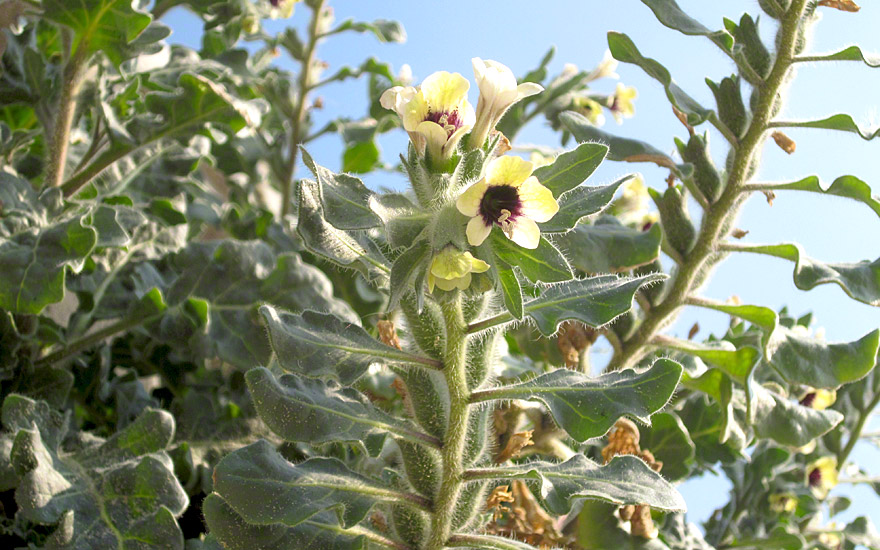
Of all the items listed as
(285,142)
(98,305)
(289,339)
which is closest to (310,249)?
(289,339)

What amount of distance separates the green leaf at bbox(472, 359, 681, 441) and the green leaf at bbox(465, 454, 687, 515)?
70 mm

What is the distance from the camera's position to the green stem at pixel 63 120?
66.7 inches

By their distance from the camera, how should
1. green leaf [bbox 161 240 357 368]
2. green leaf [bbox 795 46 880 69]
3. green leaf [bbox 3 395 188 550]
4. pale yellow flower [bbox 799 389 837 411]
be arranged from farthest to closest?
1. pale yellow flower [bbox 799 389 837 411]
2. green leaf [bbox 161 240 357 368]
3. green leaf [bbox 795 46 880 69]
4. green leaf [bbox 3 395 188 550]

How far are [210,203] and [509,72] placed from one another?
149 centimetres

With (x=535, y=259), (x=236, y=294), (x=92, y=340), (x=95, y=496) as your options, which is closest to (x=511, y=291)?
(x=535, y=259)

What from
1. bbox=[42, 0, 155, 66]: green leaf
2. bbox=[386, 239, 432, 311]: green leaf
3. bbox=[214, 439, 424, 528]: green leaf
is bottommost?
bbox=[214, 439, 424, 528]: green leaf

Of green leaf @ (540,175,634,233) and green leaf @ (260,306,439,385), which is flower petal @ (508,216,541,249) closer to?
green leaf @ (540,175,634,233)

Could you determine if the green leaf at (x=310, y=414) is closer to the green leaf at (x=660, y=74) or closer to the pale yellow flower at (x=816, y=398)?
the green leaf at (x=660, y=74)

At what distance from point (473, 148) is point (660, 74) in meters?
0.56

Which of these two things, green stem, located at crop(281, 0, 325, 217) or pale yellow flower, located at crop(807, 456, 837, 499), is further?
green stem, located at crop(281, 0, 325, 217)

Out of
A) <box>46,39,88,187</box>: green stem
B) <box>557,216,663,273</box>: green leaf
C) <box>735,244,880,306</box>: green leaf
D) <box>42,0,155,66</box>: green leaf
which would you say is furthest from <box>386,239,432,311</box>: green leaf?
<box>46,39,88,187</box>: green stem

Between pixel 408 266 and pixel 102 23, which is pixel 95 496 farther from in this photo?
pixel 102 23

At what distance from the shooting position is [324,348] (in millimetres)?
982

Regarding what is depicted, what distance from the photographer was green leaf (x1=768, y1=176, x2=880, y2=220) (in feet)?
4.44
